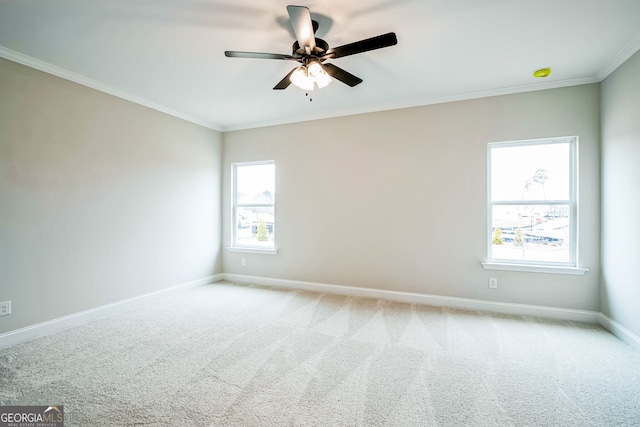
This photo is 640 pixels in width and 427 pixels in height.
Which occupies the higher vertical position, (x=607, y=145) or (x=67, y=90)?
(x=67, y=90)

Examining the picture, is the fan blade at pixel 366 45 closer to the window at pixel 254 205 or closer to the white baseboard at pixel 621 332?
the window at pixel 254 205

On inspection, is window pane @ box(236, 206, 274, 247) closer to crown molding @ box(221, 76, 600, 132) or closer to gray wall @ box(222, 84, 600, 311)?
gray wall @ box(222, 84, 600, 311)

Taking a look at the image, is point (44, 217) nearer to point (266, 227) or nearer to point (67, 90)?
point (67, 90)

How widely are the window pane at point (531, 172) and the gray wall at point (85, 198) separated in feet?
14.2

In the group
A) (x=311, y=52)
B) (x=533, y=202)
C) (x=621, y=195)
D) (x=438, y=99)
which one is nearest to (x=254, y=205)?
(x=311, y=52)

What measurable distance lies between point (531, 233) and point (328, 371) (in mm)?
2892

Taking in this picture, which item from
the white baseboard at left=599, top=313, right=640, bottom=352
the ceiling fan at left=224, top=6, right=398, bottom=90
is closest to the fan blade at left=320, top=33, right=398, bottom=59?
the ceiling fan at left=224, top=6, right=398, bottom=90

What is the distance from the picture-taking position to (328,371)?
6.89 ft

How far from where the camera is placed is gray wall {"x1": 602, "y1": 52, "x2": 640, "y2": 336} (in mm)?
2455

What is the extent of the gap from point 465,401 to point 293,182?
11.1 ft

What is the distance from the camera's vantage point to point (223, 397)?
1810 mm

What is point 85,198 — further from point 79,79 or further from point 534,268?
point 534,268

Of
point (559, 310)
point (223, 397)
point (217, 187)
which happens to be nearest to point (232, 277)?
point (217, 187)

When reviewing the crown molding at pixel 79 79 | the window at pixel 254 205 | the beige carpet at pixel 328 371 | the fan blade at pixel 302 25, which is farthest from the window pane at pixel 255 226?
the fan blade at pixel 302 25
